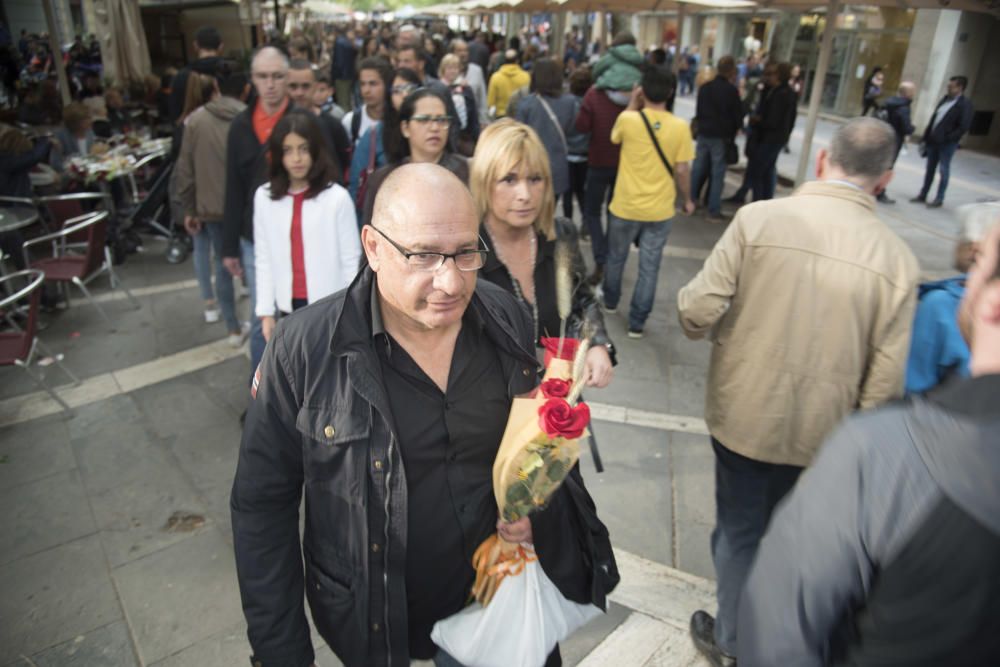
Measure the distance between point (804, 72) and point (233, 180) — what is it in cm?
2306

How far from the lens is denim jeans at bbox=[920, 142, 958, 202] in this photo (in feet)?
31.7

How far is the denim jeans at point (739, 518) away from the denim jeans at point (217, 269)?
3.79m

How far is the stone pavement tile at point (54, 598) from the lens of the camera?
2654mm

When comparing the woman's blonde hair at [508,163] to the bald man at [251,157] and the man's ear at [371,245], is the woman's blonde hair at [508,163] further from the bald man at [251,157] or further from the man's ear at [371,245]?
the bald man at [251,157]

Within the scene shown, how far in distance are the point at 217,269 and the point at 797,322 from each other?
4174 mm

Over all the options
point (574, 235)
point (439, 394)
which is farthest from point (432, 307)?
point (574, 235)

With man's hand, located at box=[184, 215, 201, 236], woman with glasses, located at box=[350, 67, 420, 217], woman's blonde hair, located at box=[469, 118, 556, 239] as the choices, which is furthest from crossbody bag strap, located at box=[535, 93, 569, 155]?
woman's blonde hair, located at box=[469, 118, 556, 239]

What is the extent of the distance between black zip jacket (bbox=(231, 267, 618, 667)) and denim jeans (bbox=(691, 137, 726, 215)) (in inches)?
297

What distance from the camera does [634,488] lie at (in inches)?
139

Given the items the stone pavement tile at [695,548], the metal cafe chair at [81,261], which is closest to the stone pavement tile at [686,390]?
the stone pavement tile at [695,548]

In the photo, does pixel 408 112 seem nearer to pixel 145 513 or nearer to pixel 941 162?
pixel 145 513

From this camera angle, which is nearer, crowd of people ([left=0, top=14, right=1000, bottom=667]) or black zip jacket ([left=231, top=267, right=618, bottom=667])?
crowd of people ([left=0, top=14, right=1000, bottom=667])

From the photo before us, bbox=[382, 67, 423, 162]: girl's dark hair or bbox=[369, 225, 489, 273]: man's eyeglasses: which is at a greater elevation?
bbox=[369, 225, 489, 273]: man's eyeglasses

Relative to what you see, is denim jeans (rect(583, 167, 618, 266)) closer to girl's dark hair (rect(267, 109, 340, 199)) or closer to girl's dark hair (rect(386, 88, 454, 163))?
girl's dark hair (rect(386, 88, 454, 163))
